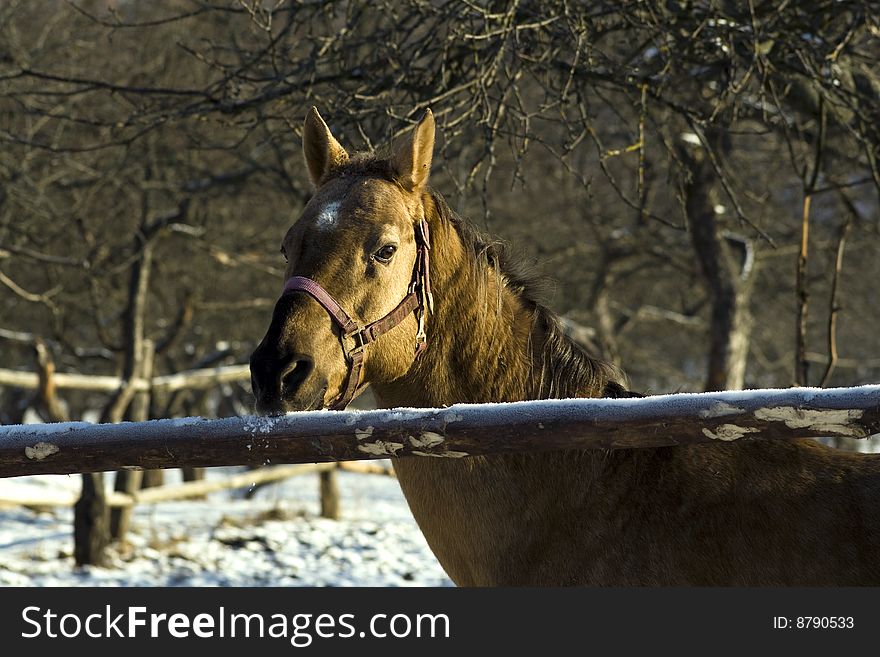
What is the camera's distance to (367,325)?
289cm

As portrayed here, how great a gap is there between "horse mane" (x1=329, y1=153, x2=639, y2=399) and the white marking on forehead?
25cm

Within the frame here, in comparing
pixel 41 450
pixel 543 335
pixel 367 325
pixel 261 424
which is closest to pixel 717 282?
pixel 543 335

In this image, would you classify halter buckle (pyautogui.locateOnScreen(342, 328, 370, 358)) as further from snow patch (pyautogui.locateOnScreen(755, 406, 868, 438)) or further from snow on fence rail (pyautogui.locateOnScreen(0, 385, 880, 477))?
snow patch (pyautogui.locateOnScreen(755, 406, 868, 438))

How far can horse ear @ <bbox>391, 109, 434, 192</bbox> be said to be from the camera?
3.14 m

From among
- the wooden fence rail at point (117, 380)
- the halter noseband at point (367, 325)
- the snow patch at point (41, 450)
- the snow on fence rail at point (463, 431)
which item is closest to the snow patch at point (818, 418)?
the snow on fence rail at point (463, 431)

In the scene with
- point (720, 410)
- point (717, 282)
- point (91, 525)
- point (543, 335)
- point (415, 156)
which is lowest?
point (720, 410)

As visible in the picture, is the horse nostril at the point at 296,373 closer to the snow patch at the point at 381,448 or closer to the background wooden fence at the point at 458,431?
the background wooden fence at the point at 458,431

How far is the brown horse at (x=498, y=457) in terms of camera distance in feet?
8.84

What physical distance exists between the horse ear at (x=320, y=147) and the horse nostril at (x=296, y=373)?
0.88 metres

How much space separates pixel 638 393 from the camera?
11.1 ft

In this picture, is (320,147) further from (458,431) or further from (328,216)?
(458,431)

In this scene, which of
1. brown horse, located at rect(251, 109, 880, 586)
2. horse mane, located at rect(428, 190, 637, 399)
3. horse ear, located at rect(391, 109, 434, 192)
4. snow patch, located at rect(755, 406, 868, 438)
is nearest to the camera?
snow patch, located at rect(755, 406, 868, 438)

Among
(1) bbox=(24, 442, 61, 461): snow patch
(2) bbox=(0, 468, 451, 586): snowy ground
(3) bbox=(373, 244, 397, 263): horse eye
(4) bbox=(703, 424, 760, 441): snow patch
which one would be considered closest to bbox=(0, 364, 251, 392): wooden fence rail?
(2) bbox=(0, 468, 451, 586): snowy ground

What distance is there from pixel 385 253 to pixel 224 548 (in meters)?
7.19
